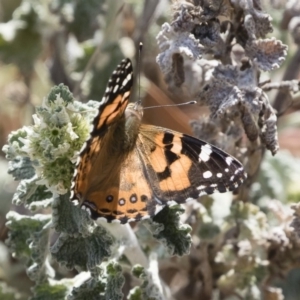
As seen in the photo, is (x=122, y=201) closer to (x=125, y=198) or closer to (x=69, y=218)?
(x=125, y=198)

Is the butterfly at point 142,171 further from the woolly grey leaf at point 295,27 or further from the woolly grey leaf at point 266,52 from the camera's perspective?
the woolly grey leaf at point 295,27

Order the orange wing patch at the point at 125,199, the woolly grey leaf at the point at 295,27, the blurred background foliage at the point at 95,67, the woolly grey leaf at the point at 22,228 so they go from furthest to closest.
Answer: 1. the blurred background foliage at the point at 95,67
2. the woolly grey leaf at the point at 295,27
3. the woolly grey leaf at the point at 22,228
4. the orange wing patch at the point at 125,199

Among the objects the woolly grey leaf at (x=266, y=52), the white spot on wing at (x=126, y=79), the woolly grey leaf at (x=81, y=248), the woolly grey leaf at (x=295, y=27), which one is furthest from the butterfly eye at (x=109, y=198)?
the woolly grey leaf at (x=295, y=27)

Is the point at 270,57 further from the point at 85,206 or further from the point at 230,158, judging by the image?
the point at 85,206

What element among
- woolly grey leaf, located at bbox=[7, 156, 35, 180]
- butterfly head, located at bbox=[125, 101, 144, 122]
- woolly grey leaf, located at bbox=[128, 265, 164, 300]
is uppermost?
butterfly head, located at bbox=[125, 101, 144, 122]

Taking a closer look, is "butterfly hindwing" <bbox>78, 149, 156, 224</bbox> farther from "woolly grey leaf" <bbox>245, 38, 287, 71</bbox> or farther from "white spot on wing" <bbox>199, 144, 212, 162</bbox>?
"woolly grey leaf" <bbox>245, 38, 287, 71</bbox>

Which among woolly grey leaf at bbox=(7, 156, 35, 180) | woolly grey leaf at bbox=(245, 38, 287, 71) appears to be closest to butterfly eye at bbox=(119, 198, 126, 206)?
woolly grey leaf at bbox=(7, 156, 35, 180)

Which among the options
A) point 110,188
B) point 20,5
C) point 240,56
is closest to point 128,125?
point 110,188
